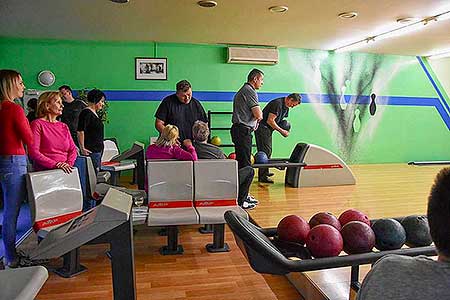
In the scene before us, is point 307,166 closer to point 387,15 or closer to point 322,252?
point 387,15

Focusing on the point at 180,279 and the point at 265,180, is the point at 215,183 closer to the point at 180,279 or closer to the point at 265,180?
the point at 180,279

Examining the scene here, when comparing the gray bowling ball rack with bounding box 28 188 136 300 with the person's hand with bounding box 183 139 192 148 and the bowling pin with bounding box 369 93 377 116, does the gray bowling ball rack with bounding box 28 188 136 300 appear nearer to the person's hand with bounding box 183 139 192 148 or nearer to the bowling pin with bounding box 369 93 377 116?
the person's hand with bounding box 183 139 192 148

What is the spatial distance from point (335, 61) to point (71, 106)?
4974 mm

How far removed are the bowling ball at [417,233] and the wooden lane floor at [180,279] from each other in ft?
2.85

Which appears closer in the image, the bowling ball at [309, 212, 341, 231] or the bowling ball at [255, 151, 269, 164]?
the bowling ball at [309, 212, 341, 231]

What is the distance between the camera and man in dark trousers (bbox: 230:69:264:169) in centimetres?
441

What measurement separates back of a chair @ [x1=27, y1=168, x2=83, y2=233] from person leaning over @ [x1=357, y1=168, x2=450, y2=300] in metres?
2.31

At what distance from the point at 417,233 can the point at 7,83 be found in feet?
8.97

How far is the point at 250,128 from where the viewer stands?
448 centimetres

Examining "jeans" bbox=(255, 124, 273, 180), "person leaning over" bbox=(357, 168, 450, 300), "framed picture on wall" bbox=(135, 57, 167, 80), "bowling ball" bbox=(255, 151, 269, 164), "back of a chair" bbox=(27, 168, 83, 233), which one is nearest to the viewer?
"person leaning over" bbox=(357, 168, 450, 300)

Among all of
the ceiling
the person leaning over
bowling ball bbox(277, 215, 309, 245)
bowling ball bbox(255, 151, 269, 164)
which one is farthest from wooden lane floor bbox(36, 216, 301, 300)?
the ceiling

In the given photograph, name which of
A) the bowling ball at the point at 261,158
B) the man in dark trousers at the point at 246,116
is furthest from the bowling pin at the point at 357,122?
the man in dark trousers at the point at 246,116

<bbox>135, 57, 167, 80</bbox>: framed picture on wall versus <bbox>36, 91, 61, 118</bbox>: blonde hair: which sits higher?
<bbox>135, 57, 167, 80</bbox>: framed picture on wall

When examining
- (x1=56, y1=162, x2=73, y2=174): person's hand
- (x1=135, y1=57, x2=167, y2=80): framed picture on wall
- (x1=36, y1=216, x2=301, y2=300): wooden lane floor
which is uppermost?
(x1=135, y1=57, x2=167, y2=80): framed picture on wall
